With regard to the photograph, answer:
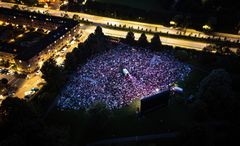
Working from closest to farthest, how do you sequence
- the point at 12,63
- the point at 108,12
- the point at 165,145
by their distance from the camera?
the point at 165,145 < the point at 12,63 < the point at 108,12

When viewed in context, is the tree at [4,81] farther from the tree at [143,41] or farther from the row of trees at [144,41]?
the tree at [143,41]

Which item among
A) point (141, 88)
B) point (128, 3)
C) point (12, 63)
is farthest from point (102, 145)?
point (128, 3)

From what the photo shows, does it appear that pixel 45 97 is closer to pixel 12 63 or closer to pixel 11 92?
pixel 11 92

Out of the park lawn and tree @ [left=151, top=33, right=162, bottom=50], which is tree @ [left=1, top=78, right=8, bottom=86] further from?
tree @ [left=151, top=33, right=162, bottom=50]

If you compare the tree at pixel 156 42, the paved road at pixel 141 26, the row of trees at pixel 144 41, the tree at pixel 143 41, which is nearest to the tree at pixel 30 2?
the paved road at pixel 141 26

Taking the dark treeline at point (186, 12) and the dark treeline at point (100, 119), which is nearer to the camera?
the dark treeline at point (100, 119)

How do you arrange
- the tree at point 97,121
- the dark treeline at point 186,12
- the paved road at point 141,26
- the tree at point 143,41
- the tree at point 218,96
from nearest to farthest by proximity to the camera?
1. the tree at point 97,121
2. the tree at point 218,96
3. the tree at point 143,41
4. the paved road at point 141,26
5. the dark treeline at point 186,12

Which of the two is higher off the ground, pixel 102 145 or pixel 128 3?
pixel 128 3

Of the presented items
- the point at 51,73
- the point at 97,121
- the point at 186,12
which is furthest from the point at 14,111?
the point at 186,12
